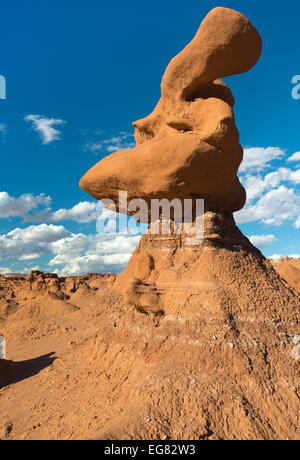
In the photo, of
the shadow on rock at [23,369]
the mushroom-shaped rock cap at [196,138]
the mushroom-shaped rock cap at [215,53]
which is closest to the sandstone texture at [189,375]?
the shadow on rock at [23,369]

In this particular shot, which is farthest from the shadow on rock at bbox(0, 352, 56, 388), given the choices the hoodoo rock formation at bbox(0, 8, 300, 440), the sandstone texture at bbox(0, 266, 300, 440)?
the sandstone texture at bbox(0, 266, 300, 440)

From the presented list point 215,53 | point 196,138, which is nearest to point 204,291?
point 196,138

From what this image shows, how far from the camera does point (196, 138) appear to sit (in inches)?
216

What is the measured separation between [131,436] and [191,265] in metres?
3.19

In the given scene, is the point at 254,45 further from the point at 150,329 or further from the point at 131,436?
the point at 131,436

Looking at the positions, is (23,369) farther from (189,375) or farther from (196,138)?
(196,138)

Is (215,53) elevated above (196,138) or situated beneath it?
elevated above

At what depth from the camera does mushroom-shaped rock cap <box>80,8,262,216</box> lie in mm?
5406

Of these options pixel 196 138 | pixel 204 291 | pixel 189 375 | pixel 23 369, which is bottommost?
pixel 23 369

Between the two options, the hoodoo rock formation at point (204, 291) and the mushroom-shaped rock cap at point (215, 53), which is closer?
the hoodoo rock formation at point (204, 291)

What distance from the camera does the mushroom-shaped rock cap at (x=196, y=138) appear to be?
541 centimetres

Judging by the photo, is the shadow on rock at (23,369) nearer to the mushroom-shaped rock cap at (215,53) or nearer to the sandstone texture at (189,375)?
the sandstone texture at (189,375)

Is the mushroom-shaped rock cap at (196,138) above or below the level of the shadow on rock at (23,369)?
above

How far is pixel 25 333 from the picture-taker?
42.7 ft
